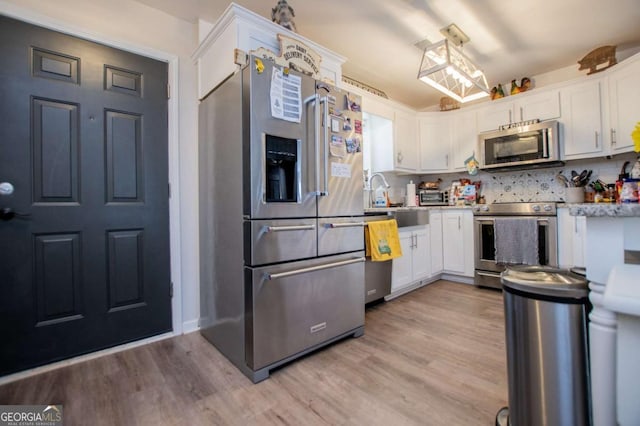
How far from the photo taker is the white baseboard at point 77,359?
1627 millimetres

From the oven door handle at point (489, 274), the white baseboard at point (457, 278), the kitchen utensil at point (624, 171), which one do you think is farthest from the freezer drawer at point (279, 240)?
the kitchen utensil at point (624, 171)

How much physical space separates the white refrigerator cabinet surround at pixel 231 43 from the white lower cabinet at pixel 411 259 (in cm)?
182

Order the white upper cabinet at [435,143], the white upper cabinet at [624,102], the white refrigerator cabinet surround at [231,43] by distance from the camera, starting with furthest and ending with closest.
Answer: the white upper cabinet at [435,143], the white upper cabinet at [624,102], the white refrigerator cabinet surround at [231,43]

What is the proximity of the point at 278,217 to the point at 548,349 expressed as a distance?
131cm

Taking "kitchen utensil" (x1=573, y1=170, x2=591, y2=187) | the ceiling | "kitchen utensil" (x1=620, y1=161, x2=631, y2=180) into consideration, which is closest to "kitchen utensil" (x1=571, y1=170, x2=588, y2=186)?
"kitchen utensil" (x1=573, y1=170, x2=591, y2=187)

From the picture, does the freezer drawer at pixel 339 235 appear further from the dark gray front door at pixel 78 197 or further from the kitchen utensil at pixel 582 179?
the kitchen utensil at pixel 582 179

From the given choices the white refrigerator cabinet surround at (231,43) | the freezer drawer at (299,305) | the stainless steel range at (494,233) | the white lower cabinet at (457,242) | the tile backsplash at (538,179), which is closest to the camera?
the freezer drawer at (299,305)

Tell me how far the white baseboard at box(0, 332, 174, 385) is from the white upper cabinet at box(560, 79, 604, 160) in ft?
14.1

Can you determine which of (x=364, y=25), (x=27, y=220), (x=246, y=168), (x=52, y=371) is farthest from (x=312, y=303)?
(x=364, y=25)

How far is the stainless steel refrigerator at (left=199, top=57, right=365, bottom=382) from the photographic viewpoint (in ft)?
5.26

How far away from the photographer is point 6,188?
1.61 m

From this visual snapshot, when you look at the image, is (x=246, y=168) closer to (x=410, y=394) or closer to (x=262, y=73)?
(x=262, y=73)

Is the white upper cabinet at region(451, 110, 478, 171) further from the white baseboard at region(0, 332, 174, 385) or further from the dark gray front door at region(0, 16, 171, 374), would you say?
the white baseboard at region(0, 332, 174, 385)

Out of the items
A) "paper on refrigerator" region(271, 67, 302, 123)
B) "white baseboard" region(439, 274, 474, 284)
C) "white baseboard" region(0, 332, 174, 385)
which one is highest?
"paper on refrigerator" region(271, 67, 302, 123)
